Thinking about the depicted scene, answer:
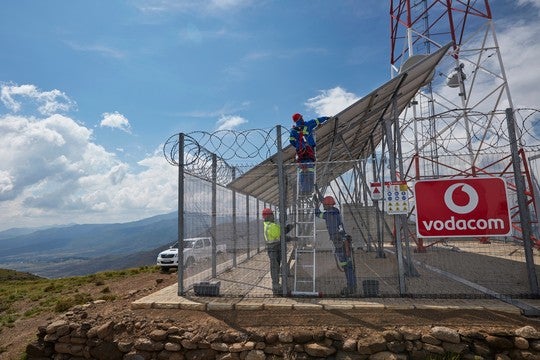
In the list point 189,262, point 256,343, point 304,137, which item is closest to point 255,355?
point 256,343

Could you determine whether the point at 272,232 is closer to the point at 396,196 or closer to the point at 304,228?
the point at 304,228

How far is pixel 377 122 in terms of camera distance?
39.5 ft

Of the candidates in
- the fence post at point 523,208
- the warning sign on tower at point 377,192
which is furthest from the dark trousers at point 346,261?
the fence post at point 523,208

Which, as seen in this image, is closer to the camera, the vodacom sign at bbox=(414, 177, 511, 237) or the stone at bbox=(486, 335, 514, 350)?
the stone at bbox=(486, 335, 514, 350)

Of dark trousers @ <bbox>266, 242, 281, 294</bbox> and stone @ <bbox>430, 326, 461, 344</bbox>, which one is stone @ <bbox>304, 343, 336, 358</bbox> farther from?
dark trousers @ <bbox>266, 242, 281, 294</bbox>

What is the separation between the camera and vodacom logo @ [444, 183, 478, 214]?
6.86 meters

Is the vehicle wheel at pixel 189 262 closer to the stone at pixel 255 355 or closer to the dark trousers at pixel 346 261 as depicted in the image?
the stone at pixel 255 355

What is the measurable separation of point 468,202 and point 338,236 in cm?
268

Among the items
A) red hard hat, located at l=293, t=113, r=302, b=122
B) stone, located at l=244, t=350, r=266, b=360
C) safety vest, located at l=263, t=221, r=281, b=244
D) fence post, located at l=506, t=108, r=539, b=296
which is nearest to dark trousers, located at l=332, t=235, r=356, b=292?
safety vest, located at l=263, t=221, r=281, b=244

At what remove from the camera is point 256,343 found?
5852 mm

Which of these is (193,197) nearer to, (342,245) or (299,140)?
(299,140)

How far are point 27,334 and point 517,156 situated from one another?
12.0 meters

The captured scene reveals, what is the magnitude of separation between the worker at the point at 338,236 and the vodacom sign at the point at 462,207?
1.49 meters

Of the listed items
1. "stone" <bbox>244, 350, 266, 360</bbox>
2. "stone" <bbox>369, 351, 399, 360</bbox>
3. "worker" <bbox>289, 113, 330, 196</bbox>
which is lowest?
"stone" <bbox>244, 350, 266, 360</bbox>
